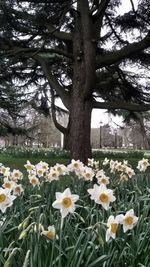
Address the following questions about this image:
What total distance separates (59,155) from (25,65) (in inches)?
140

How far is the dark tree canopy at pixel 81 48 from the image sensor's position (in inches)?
337

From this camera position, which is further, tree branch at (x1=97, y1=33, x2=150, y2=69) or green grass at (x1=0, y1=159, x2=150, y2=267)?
tree branch at (x1=97, y1=33, x2=150, y2=69)

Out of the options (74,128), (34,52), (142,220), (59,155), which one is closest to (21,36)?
(34,52)

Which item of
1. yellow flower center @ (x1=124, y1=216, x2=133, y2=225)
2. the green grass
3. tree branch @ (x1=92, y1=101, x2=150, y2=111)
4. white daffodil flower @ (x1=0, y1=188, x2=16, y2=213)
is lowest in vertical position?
the green grass

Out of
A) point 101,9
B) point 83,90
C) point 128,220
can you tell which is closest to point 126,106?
point 83,90

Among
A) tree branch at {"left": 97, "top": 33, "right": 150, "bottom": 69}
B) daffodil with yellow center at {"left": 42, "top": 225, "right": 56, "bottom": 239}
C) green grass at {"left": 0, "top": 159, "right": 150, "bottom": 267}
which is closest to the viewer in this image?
green grass at {"left": 0, "top": 159, "right": 150, "bottom": 267}

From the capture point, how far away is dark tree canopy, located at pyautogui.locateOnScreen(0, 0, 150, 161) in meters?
8.55

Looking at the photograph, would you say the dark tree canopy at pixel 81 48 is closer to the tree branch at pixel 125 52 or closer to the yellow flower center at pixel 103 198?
the tree branch at pixel 125 52

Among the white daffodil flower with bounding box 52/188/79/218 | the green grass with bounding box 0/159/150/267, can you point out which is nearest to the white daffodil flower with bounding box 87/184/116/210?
the green grass with bounding box 0/159/150/267

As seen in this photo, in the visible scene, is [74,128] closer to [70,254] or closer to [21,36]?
[21,36]

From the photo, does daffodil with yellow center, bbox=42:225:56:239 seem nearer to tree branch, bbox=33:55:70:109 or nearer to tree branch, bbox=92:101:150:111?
tree branch, bbox=92:101:150:111

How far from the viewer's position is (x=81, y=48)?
32.0 ft

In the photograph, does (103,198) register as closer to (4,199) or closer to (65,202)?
(65,202)

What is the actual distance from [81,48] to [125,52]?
53.3 inches
